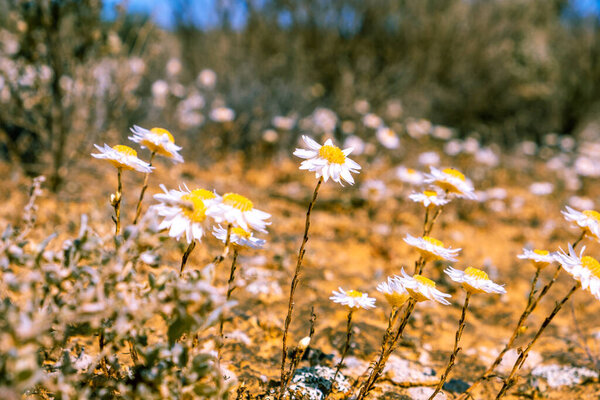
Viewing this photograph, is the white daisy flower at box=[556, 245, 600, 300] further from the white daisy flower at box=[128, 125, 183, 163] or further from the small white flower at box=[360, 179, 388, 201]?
the small white flower at box=[360, 179, 388, 201]

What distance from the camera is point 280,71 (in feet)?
23.7

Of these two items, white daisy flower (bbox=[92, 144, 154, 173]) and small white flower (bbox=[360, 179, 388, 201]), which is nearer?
white daisy flower (bbox=[92, 144, 154, 173])

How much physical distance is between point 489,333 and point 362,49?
625 centimetres

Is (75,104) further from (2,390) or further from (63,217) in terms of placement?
(2,390)

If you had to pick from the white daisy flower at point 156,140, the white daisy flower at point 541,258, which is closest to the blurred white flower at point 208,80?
the white daisy flower at point 156,140

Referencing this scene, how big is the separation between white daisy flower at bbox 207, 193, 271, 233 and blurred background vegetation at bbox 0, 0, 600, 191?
8.33ft

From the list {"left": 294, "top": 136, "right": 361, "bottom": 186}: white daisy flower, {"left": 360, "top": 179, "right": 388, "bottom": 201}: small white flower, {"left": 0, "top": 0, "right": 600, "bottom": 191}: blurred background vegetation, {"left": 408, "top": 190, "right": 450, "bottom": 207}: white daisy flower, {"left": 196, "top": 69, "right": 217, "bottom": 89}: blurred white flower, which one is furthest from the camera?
{"left": 196, "top": 69, "right": 217, "bottom": 89}: blurred white flower

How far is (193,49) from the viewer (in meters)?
7.71

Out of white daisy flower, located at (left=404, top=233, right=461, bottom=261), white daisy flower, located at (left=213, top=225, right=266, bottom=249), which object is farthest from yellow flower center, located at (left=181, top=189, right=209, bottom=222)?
white daisy flower, located at (left=404, top=233, right=461, bottom=261)

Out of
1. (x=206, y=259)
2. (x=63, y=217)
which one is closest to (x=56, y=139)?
(x=63, y=217)

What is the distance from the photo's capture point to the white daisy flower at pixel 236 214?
1.16m

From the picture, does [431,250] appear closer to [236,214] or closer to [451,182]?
[451,182]

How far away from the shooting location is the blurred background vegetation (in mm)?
3322

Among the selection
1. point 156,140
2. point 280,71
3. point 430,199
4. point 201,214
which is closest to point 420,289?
point 430,199
